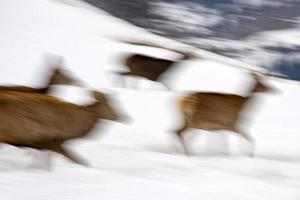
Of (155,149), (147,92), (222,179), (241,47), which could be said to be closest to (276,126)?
(147,92)

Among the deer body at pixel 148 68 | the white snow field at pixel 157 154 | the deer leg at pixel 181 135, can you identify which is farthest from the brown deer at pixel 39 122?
the deer body at pixel 148 68

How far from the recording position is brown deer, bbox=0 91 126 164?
450cm

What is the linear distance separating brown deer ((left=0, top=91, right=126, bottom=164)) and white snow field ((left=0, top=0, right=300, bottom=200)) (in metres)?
0.19

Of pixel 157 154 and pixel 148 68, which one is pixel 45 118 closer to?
pixel 157 154

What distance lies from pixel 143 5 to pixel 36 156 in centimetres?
2539

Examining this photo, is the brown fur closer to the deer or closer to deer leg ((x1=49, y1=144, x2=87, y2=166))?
the deer

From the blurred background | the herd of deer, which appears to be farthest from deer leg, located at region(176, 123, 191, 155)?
the blurred background

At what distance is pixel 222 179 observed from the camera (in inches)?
194

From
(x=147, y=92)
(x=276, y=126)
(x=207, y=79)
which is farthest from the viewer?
(x=207, y=79)

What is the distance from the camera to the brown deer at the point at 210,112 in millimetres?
6070

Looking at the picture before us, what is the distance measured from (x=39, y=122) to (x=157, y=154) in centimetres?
149

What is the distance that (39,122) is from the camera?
4.58 meters

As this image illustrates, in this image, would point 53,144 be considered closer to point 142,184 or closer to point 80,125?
point 80,125

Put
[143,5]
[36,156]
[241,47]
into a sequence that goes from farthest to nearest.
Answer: [241,47] → [143,5] → [36,156]
